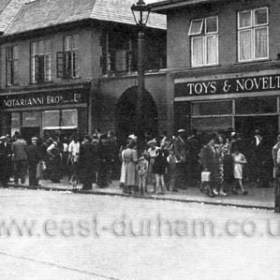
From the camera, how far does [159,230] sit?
11.2m

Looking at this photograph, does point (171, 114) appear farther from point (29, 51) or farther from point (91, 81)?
point (29, 51)

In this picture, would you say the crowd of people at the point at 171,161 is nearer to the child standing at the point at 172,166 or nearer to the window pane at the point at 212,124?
the child standing at the point at 172,166

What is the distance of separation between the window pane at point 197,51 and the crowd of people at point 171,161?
258 cm

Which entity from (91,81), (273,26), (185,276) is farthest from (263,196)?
(91,81)

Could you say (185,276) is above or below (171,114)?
below

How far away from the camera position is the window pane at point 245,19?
21.5m

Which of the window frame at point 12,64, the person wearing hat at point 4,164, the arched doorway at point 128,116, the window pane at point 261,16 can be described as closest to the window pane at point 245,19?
the window pane at point 261,16

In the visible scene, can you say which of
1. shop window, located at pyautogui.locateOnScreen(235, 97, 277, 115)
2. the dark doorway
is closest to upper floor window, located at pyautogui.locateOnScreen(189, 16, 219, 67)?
shop window, located at pyautogui.locateOnScreen(235, 97, 277, 115)

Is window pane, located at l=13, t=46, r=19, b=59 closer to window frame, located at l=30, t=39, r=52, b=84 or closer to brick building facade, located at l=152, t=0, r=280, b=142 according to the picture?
window frame, located at l=30, t=39, r=52, b=84

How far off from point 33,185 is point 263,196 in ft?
27.6

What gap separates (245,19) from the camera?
21.6 metres

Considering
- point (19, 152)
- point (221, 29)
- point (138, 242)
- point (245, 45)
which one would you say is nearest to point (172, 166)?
point (245, 45)

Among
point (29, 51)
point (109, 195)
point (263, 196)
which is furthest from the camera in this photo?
point (29, 51)

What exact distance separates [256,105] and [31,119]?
12955 millimetres
